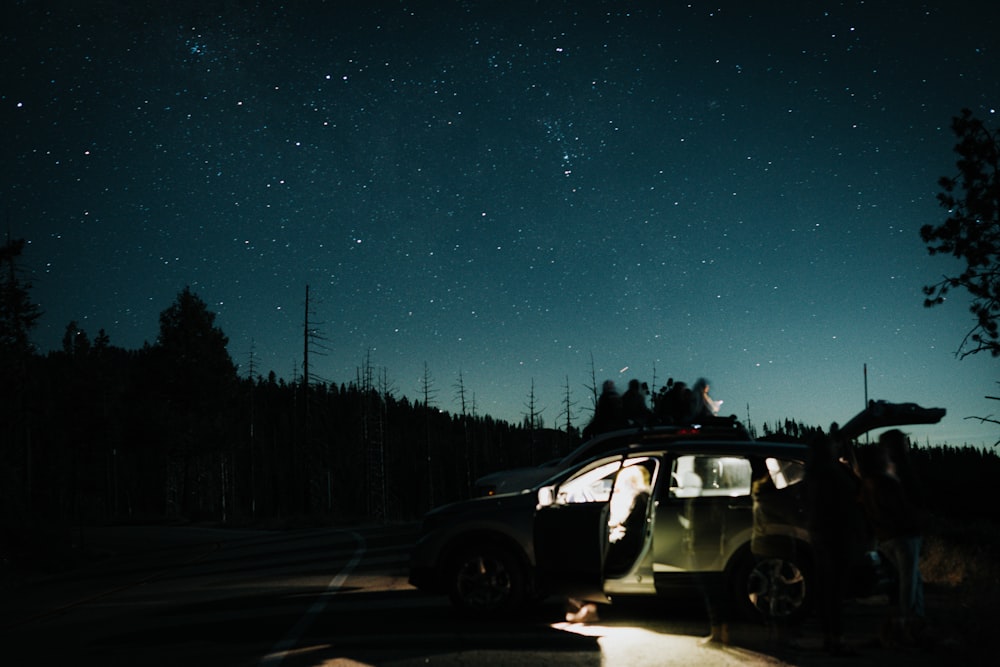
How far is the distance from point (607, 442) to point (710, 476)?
13.7 feet

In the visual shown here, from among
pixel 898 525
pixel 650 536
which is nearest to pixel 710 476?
pixel 650 536

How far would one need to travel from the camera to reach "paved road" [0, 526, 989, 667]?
7422 mm

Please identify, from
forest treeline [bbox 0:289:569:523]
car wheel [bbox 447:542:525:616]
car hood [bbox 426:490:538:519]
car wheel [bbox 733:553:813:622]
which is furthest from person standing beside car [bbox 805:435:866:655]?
forest treeline [bbox 0:289:569:523]

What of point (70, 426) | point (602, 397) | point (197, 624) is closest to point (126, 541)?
point (602, 397)

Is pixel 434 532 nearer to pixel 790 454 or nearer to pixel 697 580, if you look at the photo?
pixel 697 580

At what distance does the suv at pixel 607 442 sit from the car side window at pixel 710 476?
1.00m

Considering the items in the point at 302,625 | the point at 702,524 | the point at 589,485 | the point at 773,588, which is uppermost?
the point at 589,485

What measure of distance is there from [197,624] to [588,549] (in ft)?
14.2

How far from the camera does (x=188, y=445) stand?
51.9 meters

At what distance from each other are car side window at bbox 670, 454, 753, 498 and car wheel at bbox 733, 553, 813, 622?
717 mm

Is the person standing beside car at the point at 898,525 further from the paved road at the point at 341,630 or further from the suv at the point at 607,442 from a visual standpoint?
the suv at the point at 607,442

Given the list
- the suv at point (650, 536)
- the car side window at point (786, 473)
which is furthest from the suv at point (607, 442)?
the car side window at point (786, 473)

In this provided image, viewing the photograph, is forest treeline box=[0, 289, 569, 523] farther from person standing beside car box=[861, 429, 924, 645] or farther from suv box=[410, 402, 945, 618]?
person standing beside car box=[861, 429, 924, 645]

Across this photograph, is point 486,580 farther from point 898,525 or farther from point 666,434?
point 898,525
